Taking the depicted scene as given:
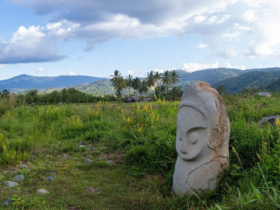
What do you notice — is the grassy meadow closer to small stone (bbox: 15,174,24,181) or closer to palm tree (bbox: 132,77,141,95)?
small stone (bbox: 15,174,24,181)

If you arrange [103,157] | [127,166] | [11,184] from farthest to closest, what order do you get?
[103,157] < [127,166] < [11,184]

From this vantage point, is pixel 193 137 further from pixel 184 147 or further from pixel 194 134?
pixel 184 147

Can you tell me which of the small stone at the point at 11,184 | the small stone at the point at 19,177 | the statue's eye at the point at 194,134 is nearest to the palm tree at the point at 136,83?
the small stone at the point at 19,177

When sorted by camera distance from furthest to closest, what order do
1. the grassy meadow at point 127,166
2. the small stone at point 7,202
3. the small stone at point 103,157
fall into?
1. the small stone at point 103,157
2. the small stone at point 7,202
3. the grassy meadow at point 127,166

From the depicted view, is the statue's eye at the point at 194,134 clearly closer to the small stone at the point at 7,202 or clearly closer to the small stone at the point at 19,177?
the small stone at the point at 7,202

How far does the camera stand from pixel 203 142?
13.3 feet

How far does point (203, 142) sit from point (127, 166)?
93.7 inches

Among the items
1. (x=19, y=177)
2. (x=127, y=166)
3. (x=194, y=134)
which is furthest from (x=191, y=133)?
(x=19, y=177)

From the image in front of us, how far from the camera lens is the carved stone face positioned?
406cm

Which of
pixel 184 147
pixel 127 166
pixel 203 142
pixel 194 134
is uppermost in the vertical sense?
pixel 194 134

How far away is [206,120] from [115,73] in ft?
202

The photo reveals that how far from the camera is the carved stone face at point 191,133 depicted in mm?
4062

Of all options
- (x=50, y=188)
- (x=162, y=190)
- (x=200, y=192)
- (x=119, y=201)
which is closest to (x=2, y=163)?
(x=50, y=188)

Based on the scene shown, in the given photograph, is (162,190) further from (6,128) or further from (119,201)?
(6,128)
